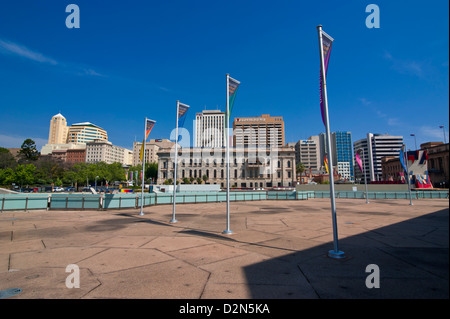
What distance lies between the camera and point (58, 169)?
9106 cm

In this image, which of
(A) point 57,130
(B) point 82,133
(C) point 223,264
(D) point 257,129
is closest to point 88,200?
(C) point 223,264

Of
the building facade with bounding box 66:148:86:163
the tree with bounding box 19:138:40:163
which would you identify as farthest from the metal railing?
the building facade with bounding box 66:148:86:163

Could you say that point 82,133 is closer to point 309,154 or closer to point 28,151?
point 28,151

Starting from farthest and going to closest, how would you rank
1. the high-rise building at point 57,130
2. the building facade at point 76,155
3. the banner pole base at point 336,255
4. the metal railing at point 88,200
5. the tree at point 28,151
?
the high-rise building at point 57,130, the building facade at point 76,155, the tree at point 28,151, the metal railing at point 88,200, the banner pole base at point 336,255

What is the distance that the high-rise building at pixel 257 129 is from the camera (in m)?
156

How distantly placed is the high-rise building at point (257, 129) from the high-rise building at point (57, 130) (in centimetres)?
15294

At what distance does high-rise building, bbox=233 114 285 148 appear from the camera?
156 m

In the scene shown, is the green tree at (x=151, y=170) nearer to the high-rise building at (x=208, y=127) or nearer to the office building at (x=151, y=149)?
the office building at (x=151, y=149)

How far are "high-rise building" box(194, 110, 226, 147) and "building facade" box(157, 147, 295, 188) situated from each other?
57.4 meters

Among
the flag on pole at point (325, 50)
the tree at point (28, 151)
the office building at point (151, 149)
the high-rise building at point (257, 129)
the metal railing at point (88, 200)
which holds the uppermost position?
the high-rise building at point (257, 129)

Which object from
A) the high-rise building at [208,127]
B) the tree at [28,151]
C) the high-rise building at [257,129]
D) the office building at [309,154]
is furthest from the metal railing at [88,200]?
the office building at [309,154]

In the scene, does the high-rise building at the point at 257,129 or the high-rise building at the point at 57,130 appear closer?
the high-rise building at the point at 257,129

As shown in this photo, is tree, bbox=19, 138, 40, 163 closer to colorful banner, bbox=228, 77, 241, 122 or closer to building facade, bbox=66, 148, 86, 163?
building facade, bbox=66, 148, 86, 163
